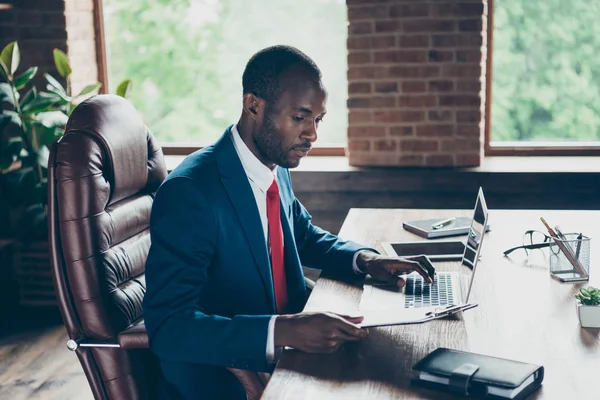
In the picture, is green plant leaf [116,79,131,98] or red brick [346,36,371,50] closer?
red brick [346,36,371,50]

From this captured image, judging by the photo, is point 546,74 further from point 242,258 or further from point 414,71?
point 242,258

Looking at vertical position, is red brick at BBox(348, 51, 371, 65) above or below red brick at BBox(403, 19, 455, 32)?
below

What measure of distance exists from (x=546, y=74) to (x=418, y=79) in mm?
655

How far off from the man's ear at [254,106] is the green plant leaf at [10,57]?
2.21m

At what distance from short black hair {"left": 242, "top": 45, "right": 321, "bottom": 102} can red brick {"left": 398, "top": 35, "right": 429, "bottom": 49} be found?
1.81 metres

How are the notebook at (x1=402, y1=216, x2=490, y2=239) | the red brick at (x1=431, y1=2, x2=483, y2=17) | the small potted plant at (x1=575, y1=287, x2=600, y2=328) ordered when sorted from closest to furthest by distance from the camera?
the small potted plant at (x1=575, y1=287, x2=600, y2=328), the notebook at (x1=402, y1=216, x2=490, y2=239), the red brick at (x1=431, y1=2, x2=483, y2=17)

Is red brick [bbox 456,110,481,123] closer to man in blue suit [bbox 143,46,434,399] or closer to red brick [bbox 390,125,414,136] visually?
red brick [bbox 390,125,414,136]

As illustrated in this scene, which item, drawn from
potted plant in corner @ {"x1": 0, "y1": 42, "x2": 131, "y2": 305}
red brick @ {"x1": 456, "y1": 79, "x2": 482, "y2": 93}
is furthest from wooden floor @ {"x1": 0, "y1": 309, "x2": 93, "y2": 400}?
red brick @ {"x1": 456, "y1": 79, "x2": 482, "y2": 93}

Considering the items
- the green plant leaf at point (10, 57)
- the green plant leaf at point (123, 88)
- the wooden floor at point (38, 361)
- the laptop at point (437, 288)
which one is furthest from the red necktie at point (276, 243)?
the green plant leaf at point (10, 57)

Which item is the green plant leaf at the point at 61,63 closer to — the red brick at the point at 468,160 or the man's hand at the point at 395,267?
the red brick at the point at 468,160

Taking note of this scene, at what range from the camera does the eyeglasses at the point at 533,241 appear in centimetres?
226

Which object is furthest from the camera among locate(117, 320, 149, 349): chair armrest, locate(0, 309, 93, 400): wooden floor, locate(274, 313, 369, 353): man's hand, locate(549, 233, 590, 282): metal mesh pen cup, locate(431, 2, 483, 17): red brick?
locate(431, 2, 483, 17): red brick

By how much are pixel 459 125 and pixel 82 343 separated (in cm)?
222

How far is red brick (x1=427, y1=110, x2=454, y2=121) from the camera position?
358 centimetres
